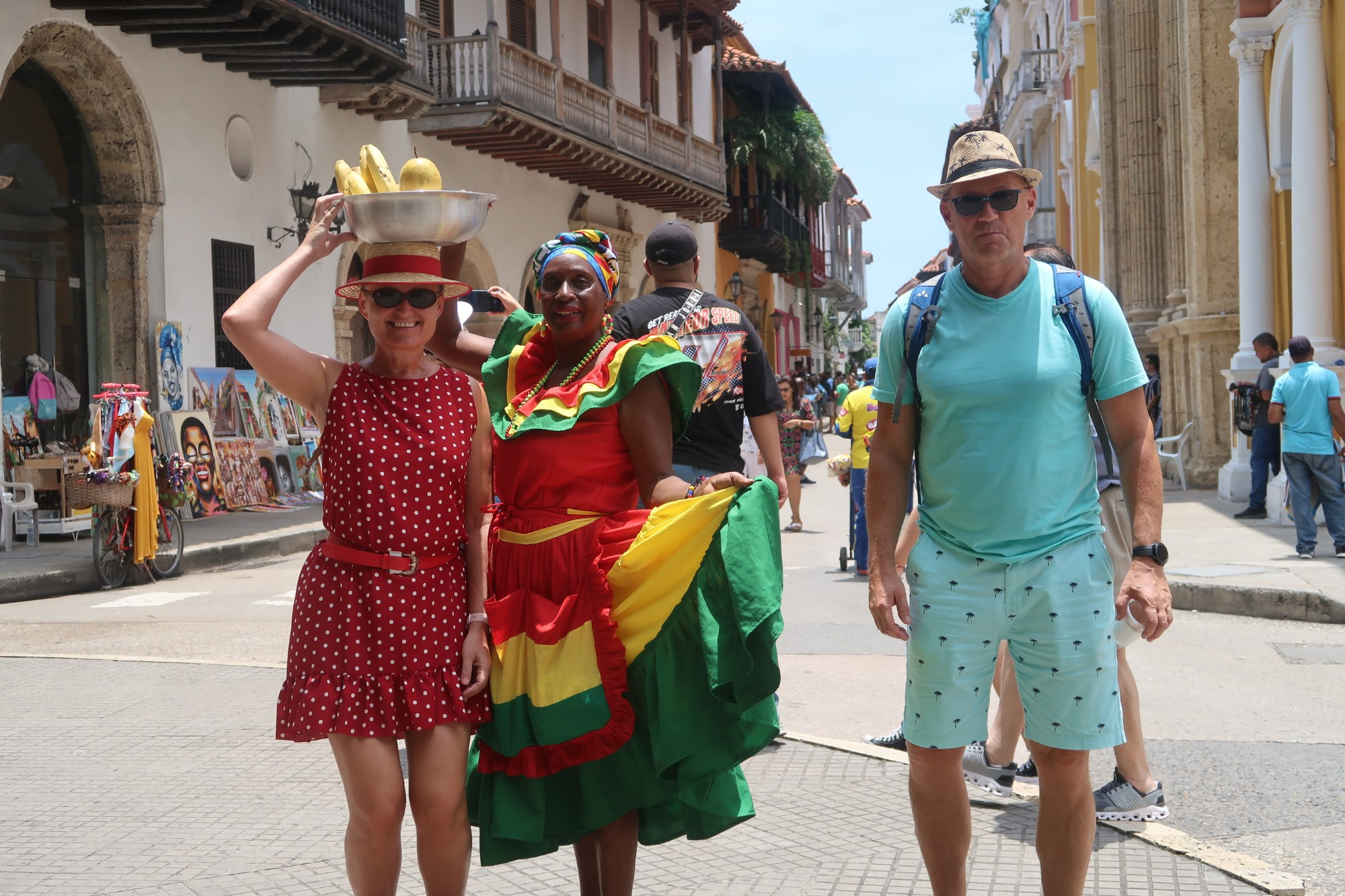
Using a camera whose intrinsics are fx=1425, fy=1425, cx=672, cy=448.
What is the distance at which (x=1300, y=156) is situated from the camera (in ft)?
44.3

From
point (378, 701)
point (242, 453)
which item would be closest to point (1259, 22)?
point (242, 453)

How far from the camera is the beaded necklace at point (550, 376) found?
141 inches

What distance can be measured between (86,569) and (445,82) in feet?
34.3

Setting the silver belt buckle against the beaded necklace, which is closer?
the silver belt buckle

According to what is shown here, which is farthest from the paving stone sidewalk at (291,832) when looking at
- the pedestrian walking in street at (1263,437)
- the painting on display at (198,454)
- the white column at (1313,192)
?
the white column at (1313,192)

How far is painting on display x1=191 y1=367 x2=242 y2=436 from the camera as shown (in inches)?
615

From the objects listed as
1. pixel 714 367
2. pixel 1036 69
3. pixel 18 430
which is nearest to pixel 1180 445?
pixel 18 430

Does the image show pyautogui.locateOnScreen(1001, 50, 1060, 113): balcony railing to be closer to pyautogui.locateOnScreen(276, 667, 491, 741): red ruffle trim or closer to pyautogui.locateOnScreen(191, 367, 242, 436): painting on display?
pyautogui.locateOnScreen(191, 367, 242, 436): painting on display

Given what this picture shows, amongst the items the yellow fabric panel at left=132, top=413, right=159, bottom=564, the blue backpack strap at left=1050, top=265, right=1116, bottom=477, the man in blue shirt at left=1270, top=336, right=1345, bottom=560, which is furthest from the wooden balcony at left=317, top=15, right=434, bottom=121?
the blue backpack strap at left=1050, top=265, right=1116, bottom=477

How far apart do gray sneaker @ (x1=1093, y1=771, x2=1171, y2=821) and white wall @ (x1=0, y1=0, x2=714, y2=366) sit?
12082 millimetres

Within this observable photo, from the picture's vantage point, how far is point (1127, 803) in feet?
14.7

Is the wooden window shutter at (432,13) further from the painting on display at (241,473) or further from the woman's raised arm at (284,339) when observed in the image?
the woman's raised arm at (284,339)

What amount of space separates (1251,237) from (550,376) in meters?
13.5

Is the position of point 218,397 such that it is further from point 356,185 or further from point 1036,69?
point 1036,69
